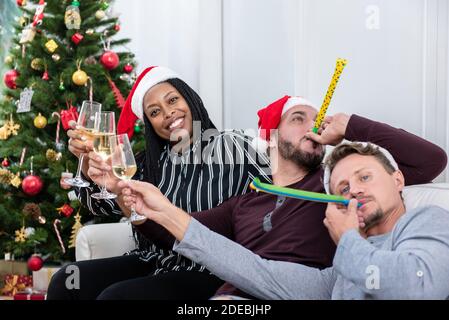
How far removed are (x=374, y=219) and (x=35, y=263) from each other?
2.47 meters

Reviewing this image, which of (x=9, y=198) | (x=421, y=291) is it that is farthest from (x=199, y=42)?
(x=421, y=291)

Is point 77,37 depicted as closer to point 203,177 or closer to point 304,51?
point 304,51

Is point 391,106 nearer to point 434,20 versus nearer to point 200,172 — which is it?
point 434,20

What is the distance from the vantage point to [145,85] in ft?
8.07

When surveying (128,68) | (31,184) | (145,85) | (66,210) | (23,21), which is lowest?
(66,210)

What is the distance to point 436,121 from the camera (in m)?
2.26

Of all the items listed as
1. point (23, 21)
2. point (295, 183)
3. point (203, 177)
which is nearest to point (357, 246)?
point (295, 183)

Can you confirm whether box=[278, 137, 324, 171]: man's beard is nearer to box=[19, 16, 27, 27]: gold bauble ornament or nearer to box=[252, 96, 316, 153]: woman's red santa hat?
box=[252, 96, 316, 153]: woman's red santa hat

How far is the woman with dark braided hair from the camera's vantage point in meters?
1.90

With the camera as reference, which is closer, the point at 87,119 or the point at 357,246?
the point at 357,246

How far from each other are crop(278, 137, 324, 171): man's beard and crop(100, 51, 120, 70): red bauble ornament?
178 cm

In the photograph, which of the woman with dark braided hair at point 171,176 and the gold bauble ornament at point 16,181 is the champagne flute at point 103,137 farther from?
the gold bauble ornament at point 16,181

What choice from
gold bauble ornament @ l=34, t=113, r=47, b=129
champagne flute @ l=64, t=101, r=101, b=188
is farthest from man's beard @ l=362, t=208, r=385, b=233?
gold bauble ornament @ l=34, t=113, r=47, b=129

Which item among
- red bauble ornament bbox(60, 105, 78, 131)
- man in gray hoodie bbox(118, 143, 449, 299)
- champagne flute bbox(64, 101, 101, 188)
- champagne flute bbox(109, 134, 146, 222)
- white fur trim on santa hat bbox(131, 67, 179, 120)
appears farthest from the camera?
red bauble ornament bbox(60, 105, 78, 131)
